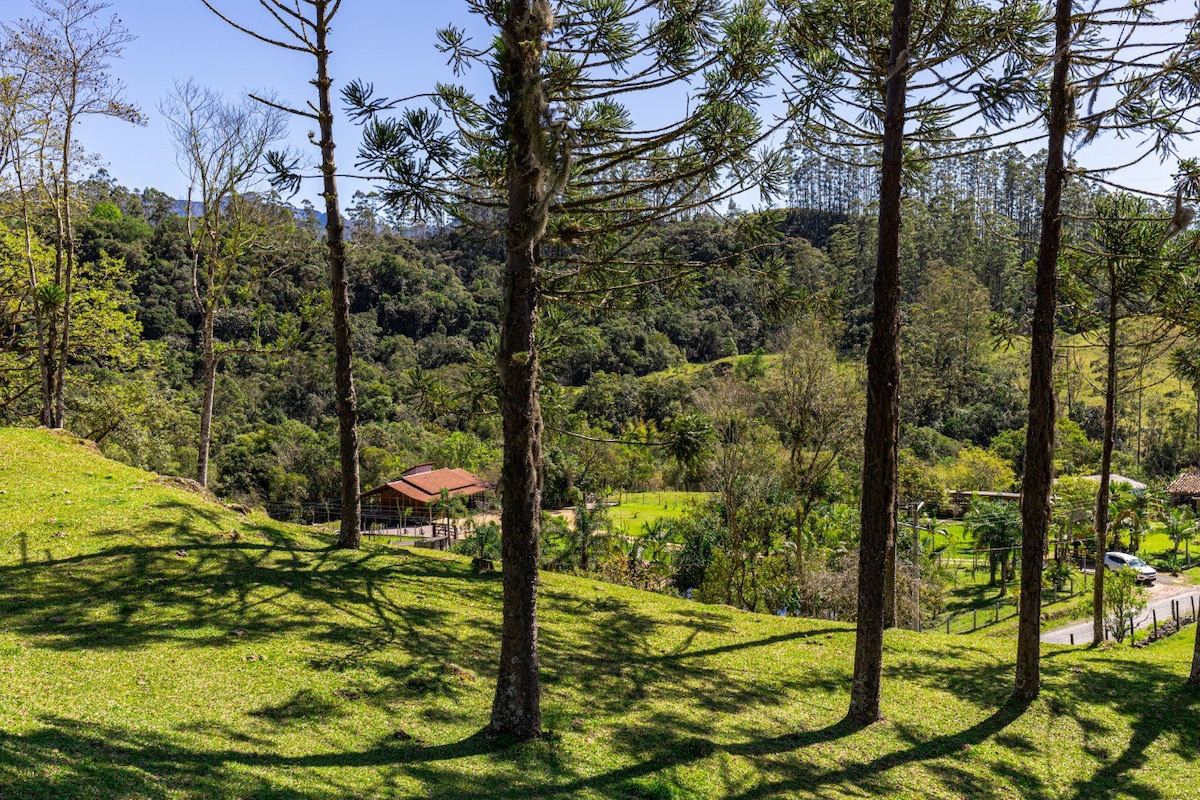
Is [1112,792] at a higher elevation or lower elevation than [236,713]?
lower

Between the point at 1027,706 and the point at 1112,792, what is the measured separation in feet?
6.26

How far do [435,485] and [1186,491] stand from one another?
41.1m

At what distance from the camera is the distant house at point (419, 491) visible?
34938 mm

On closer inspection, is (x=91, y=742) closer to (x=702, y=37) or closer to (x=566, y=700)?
(x=566, y=700)

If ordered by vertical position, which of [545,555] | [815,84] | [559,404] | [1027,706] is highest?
[815,84]

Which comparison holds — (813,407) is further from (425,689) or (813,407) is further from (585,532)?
(425,689)

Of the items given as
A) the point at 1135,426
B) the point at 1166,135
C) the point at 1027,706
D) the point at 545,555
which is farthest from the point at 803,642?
the point at 1135,426

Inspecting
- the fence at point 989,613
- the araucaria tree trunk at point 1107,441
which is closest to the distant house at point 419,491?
the fence at point 989,613

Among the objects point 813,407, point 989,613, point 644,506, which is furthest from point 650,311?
point 644,506

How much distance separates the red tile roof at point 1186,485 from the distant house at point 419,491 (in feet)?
125

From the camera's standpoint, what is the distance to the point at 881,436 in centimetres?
783

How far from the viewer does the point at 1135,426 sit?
2400 inches

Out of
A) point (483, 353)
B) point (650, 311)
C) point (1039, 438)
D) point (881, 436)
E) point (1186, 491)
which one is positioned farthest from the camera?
point (1186, 491)

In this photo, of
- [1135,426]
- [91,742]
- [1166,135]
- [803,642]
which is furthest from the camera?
[1135,426]
